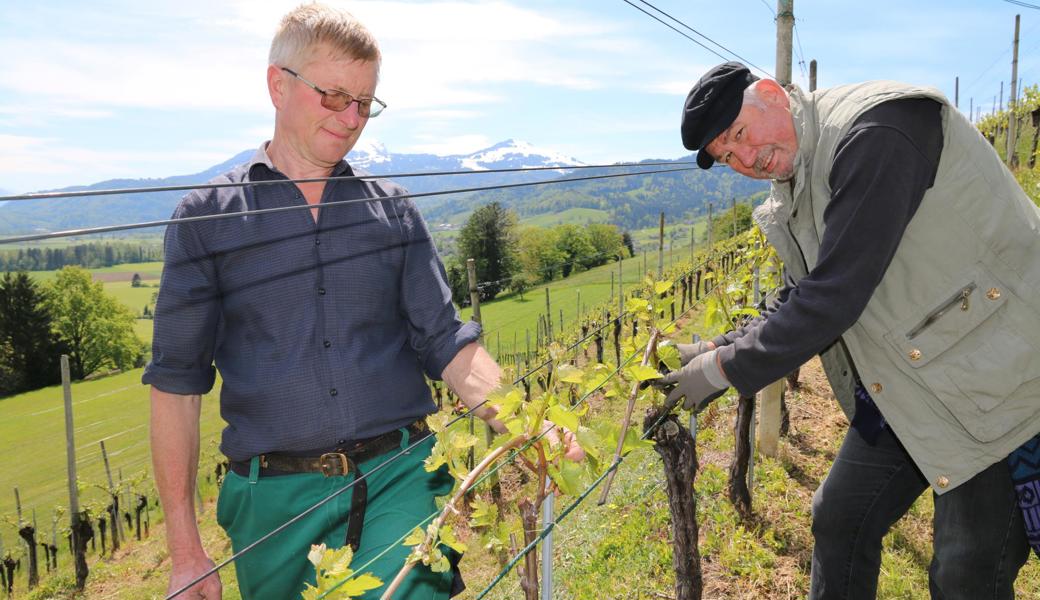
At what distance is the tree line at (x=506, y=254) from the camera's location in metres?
65.1

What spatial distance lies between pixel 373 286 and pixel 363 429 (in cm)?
40

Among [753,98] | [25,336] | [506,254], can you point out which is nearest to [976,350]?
[753,98]

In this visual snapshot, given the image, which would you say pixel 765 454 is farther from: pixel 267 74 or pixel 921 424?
pixel 267 74

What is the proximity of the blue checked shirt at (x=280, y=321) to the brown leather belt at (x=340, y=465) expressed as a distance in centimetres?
4

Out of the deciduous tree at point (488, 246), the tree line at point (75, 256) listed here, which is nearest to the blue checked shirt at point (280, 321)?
the deciduous tree at point (488, 246)

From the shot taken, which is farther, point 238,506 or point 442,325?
point 442,325

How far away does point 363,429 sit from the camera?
1792 mm

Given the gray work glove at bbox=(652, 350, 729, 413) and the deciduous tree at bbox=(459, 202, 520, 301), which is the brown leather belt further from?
the deciduous tree at bbox=(459, 202, 520, 301)

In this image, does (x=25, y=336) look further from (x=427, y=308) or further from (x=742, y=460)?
(x=427, y=308)

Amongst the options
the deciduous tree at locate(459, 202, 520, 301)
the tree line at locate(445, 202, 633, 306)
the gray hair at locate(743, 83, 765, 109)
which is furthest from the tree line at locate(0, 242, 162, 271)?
the gray hair at locate(743, 83, 765, 109)

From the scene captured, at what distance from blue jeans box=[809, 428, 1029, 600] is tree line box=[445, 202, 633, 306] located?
49.6 meters

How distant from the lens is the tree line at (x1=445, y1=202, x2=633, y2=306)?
6506 cm

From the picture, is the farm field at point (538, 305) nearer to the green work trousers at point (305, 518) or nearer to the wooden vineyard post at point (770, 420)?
the wooden vineyard post at point (770, 420)

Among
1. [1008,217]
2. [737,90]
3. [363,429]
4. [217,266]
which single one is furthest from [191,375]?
[1008,217]
